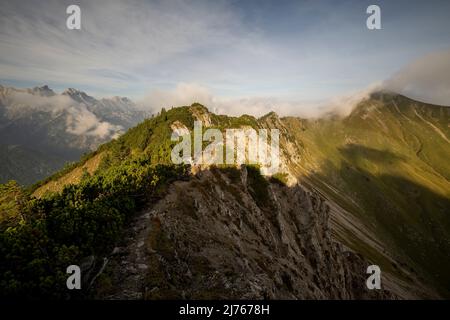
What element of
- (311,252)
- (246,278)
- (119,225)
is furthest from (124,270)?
(311,252)

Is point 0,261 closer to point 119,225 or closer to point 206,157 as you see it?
point 119,225

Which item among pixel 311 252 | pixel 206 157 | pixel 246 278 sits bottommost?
pixel 311 252

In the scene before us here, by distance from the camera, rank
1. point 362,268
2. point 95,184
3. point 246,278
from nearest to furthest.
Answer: point 246,278 → point 95,184 → point 362,268

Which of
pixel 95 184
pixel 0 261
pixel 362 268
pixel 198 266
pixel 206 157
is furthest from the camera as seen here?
pixel 362 268
